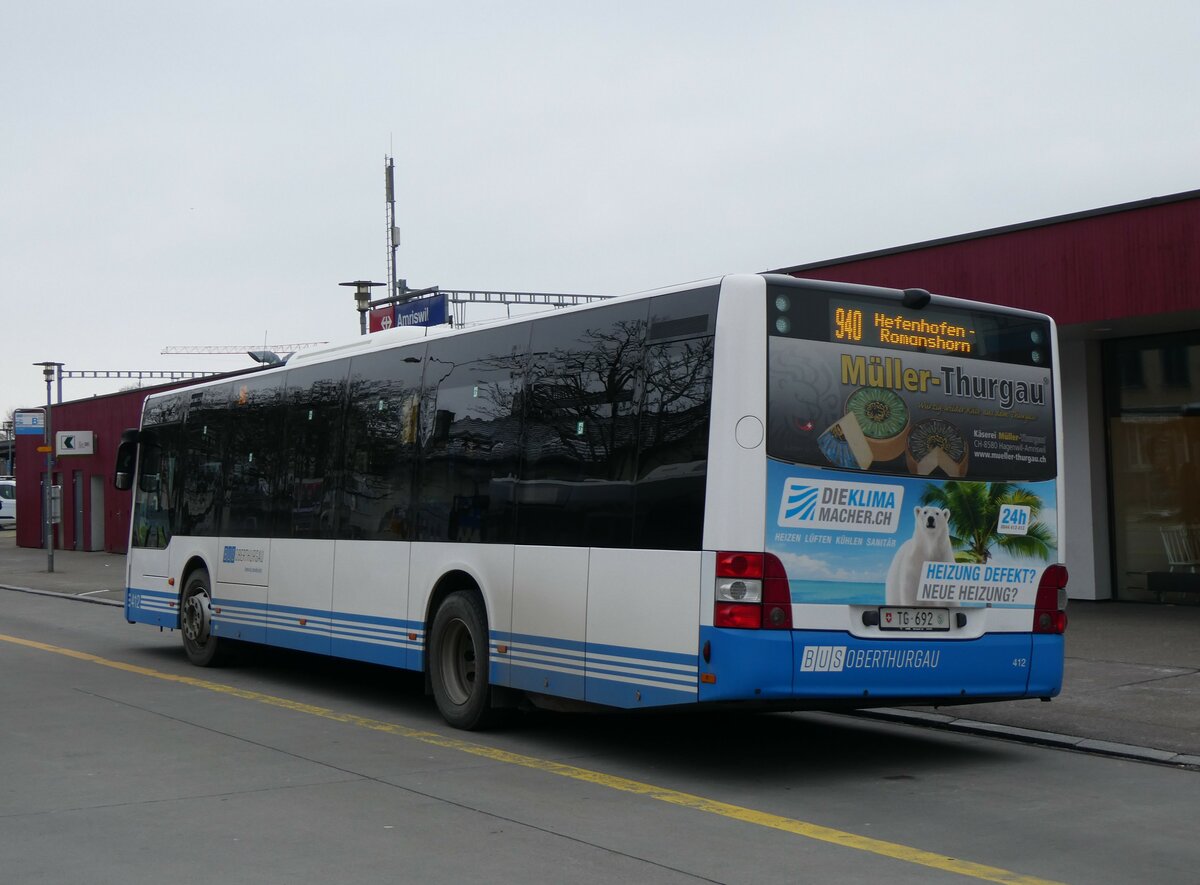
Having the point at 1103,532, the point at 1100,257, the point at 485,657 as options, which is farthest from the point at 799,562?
the point at 1103,532

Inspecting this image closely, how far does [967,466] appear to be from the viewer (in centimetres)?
900

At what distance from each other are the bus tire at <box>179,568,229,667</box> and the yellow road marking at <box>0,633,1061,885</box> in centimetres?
146

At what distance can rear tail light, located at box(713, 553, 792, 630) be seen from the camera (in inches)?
319

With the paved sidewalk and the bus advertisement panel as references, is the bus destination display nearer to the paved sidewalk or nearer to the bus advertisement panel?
the bus advertisement panel

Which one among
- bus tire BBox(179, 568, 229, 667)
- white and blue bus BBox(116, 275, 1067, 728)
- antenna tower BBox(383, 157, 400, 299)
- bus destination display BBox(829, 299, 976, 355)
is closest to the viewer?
white and blue bus BBox(116, 275, 1067, 728)

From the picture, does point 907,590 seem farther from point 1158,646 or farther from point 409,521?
point 1158,646

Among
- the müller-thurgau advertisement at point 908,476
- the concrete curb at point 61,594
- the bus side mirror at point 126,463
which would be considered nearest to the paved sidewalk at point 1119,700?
the müller-thurgau advertisement at point 908,476

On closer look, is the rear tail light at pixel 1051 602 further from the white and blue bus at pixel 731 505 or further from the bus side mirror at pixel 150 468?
the bus side mirror at pixel 150 468

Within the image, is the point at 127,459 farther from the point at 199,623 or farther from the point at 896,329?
the point at 896,329

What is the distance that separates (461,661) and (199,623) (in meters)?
5.37

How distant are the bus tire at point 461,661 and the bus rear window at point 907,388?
318 cm

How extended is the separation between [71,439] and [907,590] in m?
39.6

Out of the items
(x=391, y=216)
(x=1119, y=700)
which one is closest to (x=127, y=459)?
(x=1119, y=700)

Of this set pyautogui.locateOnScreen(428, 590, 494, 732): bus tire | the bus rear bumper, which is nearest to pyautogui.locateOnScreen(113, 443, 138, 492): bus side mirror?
pyautogui.locateOnScreen(428, 590, 494, 732): bus tire
